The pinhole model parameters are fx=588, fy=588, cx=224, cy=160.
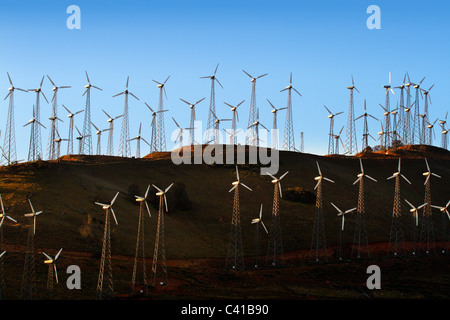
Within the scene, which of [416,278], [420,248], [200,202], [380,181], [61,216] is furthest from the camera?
[380,181]

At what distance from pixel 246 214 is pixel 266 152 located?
58.2 m

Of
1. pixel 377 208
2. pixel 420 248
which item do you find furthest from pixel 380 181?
pixel 420 248

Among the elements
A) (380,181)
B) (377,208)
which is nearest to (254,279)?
(377,208)

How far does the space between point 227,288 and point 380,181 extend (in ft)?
317

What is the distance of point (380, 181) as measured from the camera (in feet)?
556
